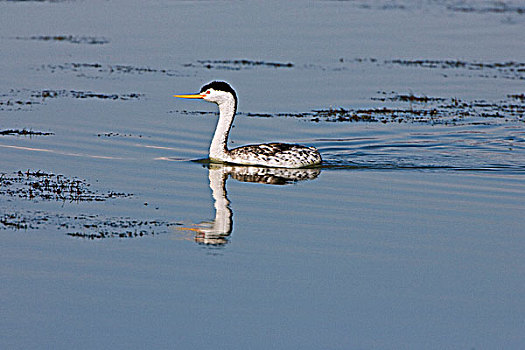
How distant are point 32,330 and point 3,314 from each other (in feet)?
1.67

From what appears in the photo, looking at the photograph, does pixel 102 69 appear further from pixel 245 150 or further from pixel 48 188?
pixel 48 188

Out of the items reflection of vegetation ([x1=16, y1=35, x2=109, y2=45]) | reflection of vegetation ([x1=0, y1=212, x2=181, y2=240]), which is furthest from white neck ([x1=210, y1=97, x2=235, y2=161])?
reflection of vegetation ([x1=16, y1=35, x2=109, y2=45])

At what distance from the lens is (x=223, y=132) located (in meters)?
18.1

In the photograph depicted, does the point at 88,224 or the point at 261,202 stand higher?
the point at 261,202

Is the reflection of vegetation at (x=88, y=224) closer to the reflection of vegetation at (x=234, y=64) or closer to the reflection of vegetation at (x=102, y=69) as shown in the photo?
the reflection of vegetation at (x=102, y=69)

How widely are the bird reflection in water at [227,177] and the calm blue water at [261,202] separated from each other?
6 cm

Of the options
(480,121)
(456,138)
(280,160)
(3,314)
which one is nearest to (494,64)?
(480,121)

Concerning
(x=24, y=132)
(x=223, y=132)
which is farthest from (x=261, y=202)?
(x=24, y=132)

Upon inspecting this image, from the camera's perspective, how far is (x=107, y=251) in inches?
455

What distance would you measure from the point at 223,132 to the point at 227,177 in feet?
4.78

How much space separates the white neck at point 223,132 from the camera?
17.9m

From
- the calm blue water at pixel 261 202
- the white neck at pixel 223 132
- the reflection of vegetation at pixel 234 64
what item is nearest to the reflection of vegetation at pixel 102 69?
the calm blue water at pixel 261 202

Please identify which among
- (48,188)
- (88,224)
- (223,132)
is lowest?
(88,224)

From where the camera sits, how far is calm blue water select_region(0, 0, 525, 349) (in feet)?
31.3
